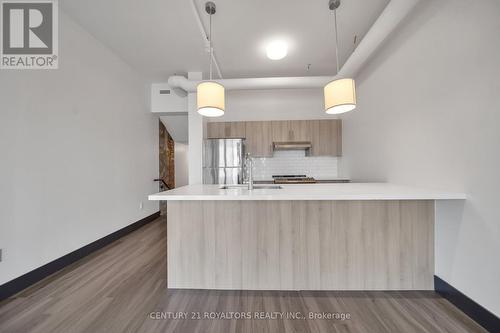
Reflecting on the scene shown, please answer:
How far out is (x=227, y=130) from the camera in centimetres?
416

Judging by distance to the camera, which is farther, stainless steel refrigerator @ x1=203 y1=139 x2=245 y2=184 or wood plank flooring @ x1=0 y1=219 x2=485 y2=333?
stainless steel refrigerator @ x1=203 y1=139 x2=245 y2=184

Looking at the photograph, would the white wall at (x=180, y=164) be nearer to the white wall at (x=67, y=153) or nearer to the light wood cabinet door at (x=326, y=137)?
the white wall at (x=67, y=153)

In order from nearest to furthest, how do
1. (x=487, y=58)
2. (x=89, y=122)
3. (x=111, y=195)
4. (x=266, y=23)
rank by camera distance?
(x=487, y=58), (x=266, y=23), (x=89, y=122), (x=111, y=195)

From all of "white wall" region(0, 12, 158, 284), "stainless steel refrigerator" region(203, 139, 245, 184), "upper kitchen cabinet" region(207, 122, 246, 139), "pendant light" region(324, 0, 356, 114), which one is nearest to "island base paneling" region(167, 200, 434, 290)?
"pendant light" region(324, 0, 356, 114)

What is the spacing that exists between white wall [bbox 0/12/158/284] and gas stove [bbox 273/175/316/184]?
9.02 feet

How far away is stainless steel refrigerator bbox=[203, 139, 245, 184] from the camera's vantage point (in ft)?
12.0

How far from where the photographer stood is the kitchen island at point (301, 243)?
5.86 ft

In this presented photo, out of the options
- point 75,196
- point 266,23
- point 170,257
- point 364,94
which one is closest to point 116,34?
point 266,23

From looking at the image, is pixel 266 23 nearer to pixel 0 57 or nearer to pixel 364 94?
pixel 364 94

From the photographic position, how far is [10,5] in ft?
6.46

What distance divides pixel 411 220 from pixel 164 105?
4.45m

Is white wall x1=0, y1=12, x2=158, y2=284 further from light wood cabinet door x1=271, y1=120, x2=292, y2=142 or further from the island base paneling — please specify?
light wood cabinet door x1=271, y1=120, x2=292, y2=142

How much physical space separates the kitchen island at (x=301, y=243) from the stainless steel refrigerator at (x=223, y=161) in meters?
1.81

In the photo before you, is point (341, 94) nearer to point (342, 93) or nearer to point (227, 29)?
point (342, 93)
